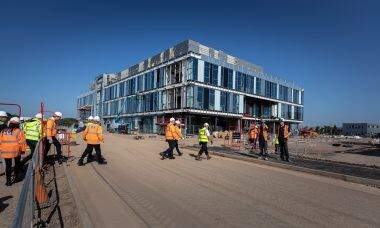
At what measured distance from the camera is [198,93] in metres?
44.0

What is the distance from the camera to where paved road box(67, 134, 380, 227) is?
222 inches

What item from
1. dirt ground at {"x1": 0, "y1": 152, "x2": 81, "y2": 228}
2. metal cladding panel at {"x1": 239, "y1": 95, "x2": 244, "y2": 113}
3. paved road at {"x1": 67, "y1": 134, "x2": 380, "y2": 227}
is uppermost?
metal cladding panel at {"x1": 239, "y1": 95, "x2": 244, "y2": 113}

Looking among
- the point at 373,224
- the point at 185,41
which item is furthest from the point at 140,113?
the point at 373,224

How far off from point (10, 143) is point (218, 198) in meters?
5.79

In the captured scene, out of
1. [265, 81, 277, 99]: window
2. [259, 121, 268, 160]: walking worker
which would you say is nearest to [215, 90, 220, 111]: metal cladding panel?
[265, 81, 277, 99]: window

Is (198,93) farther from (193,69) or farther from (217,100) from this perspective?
(217,100)

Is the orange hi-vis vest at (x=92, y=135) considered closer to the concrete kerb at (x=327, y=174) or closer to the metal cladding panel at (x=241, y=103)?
the concrete kerb at (x=327, y=174)

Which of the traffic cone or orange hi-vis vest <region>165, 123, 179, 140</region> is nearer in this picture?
the traffic cone

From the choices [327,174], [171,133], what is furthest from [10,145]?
[327,174]

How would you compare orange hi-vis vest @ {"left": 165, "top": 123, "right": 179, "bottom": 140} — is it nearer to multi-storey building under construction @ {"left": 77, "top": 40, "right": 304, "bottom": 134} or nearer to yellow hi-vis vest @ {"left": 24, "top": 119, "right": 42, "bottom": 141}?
yellow hi-vis vest @ {"left": 24, "top": 119, "right": 42, "bottom": 141}

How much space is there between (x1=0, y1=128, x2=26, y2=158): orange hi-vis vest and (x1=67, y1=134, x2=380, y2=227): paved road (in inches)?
67.1

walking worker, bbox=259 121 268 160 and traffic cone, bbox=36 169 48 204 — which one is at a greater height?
walking worker, bbox=259 121 268 160

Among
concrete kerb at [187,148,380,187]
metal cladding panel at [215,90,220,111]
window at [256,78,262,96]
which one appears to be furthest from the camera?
window at [256,78,262,96]

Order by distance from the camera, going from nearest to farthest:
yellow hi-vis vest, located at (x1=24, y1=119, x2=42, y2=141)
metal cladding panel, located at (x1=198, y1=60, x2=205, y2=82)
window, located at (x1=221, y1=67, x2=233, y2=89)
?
yellow hi-vis vest, located at (x1=24, y1=119, x2=42, y2=141) → metal cladding panel, located at (x1=198, y1=60, x2=205, y2=82) → window, located at (x1=221, y1=67, x2=233, y2=89)
